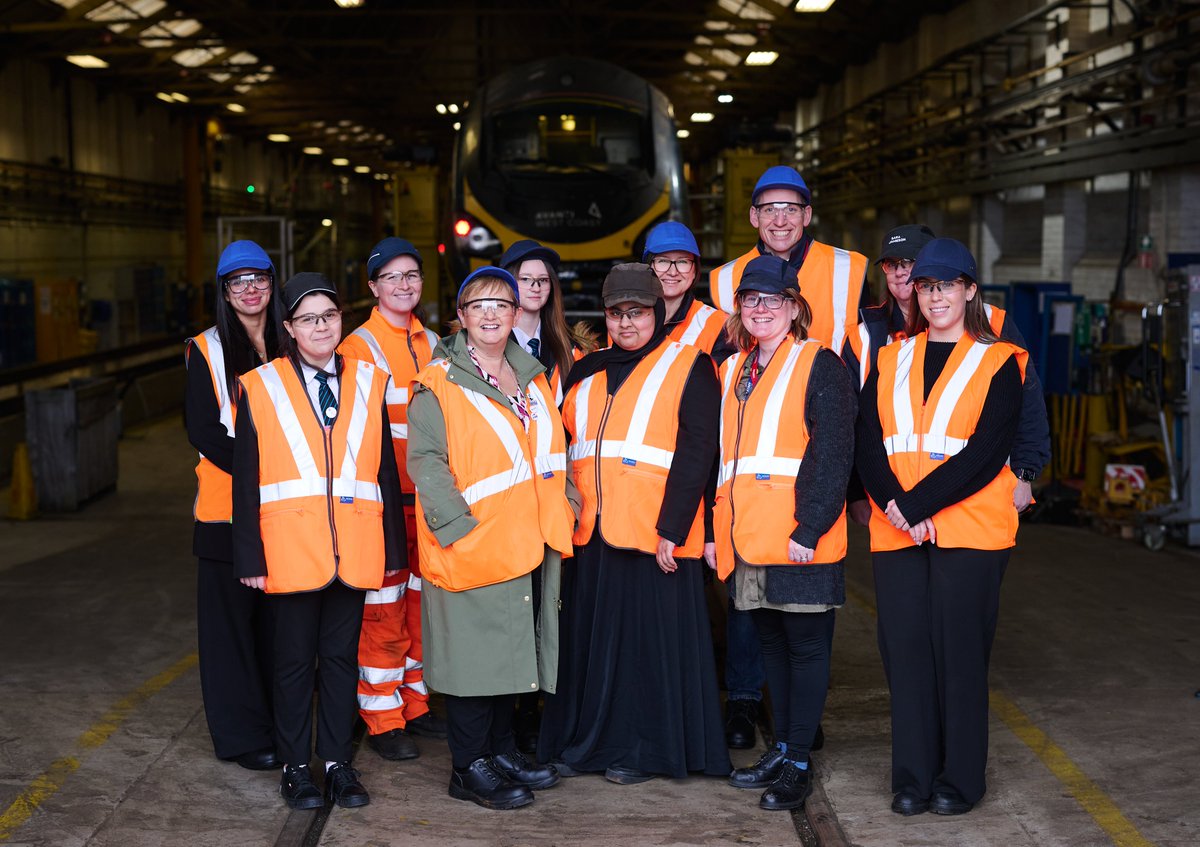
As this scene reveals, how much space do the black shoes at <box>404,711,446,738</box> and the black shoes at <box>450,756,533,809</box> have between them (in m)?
0.69

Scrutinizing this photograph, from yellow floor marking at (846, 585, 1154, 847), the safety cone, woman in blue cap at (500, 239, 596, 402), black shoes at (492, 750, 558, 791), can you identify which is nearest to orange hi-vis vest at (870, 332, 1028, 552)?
yellow floor marking at (846, 585, 1154, 847)

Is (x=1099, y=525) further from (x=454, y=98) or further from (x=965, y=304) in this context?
(x=454, y=98)

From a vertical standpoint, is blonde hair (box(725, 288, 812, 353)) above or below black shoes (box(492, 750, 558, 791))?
above

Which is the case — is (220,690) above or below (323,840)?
above

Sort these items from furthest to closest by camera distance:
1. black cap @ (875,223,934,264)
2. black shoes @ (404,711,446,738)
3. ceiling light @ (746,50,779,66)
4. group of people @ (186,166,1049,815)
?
ceiling light @ (746,50,779,66) → black shoes @ (404,711,446,738) → black cap @ (875,223,934,264) → group of people @ (186,166,1049,815)

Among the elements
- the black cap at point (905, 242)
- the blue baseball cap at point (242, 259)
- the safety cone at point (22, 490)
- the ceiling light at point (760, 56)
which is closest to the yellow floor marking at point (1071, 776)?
the black cap at point (905, 242)

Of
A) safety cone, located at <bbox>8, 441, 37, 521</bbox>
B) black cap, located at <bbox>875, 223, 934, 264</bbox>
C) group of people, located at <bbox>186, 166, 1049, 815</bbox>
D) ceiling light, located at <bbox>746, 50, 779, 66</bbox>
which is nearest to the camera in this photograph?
group of people, located at <bbox>186, 166, 1049, 815</bbox>

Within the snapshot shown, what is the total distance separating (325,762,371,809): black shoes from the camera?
4.19 m

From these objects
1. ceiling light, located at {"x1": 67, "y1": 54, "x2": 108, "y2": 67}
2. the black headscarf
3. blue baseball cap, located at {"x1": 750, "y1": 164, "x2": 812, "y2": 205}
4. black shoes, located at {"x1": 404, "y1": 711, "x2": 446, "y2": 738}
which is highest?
ceiling light, located at {"x1": 67, "y1": 54, "x2": 108, "y2": 67}

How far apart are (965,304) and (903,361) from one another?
0.87 ft

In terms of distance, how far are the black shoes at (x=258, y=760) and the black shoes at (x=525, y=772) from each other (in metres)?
0.88

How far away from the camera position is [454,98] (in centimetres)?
3042

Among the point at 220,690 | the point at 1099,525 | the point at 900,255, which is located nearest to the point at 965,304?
the point at 900,255

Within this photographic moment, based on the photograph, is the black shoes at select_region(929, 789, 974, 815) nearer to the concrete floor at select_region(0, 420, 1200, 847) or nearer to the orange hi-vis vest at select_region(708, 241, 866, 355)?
the concrete floor at select_region(0, 420, 1200, 847)
